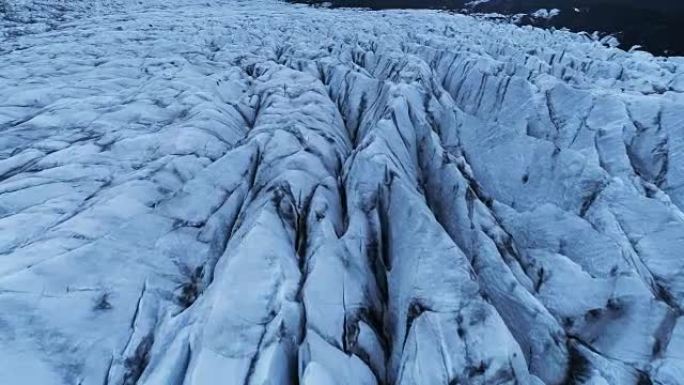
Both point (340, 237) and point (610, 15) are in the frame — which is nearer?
point (340, 237)

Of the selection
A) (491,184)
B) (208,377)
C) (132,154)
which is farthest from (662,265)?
(132,154)

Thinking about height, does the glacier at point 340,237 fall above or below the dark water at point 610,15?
below

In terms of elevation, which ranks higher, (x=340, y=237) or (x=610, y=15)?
(x=610, y=15)

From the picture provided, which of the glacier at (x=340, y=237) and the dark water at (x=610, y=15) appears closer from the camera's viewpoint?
the glacier at (x=340, y=237)

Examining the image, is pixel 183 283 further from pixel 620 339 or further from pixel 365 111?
pixel 365 111
